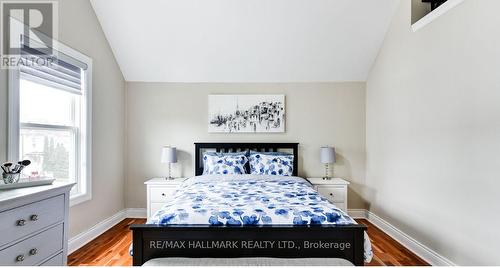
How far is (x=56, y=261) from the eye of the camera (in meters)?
1.78

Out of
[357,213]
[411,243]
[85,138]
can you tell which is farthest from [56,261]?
[357,213]

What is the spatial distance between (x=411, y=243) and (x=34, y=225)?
3.38 metres

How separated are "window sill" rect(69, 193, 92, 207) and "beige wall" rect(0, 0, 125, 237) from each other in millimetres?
55

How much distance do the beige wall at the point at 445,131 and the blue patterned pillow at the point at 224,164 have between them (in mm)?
1953

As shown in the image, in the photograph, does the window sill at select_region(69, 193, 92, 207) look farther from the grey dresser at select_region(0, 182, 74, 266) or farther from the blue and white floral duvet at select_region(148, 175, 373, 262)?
the blue and white floral duvet at select_region(148, 175, 373, 262)

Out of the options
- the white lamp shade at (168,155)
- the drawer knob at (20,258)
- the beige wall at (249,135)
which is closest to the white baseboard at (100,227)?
the beige wall at (249,135)

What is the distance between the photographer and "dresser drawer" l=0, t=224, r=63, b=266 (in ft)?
4.84

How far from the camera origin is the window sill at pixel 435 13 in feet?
7.50

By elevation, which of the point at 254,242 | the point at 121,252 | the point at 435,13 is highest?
the point at 435,13

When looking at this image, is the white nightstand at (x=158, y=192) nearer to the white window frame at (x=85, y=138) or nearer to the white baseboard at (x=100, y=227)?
the white baseboard at (x=100, y=227)

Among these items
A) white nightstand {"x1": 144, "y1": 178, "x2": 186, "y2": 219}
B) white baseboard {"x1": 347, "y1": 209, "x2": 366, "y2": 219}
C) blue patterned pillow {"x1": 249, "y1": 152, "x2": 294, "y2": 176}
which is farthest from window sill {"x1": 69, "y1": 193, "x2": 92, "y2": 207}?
white baseboard {"x1": 347, "y1": 209, "x2": 366, "y2": 219}

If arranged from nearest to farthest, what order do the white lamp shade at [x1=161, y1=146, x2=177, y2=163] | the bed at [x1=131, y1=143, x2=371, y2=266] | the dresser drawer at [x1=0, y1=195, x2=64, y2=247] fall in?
the dresser drawer at [x1=0, y1=195, x2=64, y2=247]
the bed at [x1=131, y1=143, x2=371, y2=266]
the white lamp shade at [x1=161, y1=146, x2=177, y2=163]

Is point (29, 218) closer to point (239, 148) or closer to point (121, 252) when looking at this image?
point (121, 252)

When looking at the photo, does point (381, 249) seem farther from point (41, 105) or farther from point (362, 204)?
point (41, 105)
